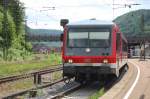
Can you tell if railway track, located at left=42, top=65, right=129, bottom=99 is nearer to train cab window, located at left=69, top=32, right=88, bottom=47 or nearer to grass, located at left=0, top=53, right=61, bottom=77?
train cab window, located at left=69, top=32, right=88, bottom=47

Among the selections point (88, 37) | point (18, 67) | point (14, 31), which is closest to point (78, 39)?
point (88, 37)

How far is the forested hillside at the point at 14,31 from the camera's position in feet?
248

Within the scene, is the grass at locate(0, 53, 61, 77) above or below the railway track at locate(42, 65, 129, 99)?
above

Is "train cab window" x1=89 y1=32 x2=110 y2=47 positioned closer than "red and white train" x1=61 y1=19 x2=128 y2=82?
No

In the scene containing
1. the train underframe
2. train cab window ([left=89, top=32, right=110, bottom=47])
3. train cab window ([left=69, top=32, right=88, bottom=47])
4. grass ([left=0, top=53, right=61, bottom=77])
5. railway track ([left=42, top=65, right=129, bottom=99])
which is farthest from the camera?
grass ([left=0, top=53, right=61, bottom=77])

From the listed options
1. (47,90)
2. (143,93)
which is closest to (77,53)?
(47,90)

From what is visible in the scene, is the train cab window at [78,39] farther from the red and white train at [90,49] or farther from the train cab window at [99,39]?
the train cab window at [99,39]

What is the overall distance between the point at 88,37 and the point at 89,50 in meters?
0.66

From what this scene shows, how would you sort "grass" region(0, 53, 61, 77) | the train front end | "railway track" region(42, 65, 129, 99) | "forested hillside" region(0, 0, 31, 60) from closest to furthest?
"railway track" region(42, 65, 129, 99) → the train front end → "grass" region(0, 53, 61, 77) → "forested hillside" region(0, 0, 31, 60)

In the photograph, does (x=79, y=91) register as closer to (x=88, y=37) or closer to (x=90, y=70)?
(x=90, y=70)

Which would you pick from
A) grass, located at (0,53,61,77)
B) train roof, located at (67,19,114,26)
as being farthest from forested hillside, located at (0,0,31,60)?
train roof, located at (67,19,114,26)

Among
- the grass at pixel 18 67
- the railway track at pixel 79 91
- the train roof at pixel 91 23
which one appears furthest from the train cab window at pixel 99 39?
the grass at pixel 18 67

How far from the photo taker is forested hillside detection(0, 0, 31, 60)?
75.6 meters

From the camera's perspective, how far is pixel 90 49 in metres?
23.5
